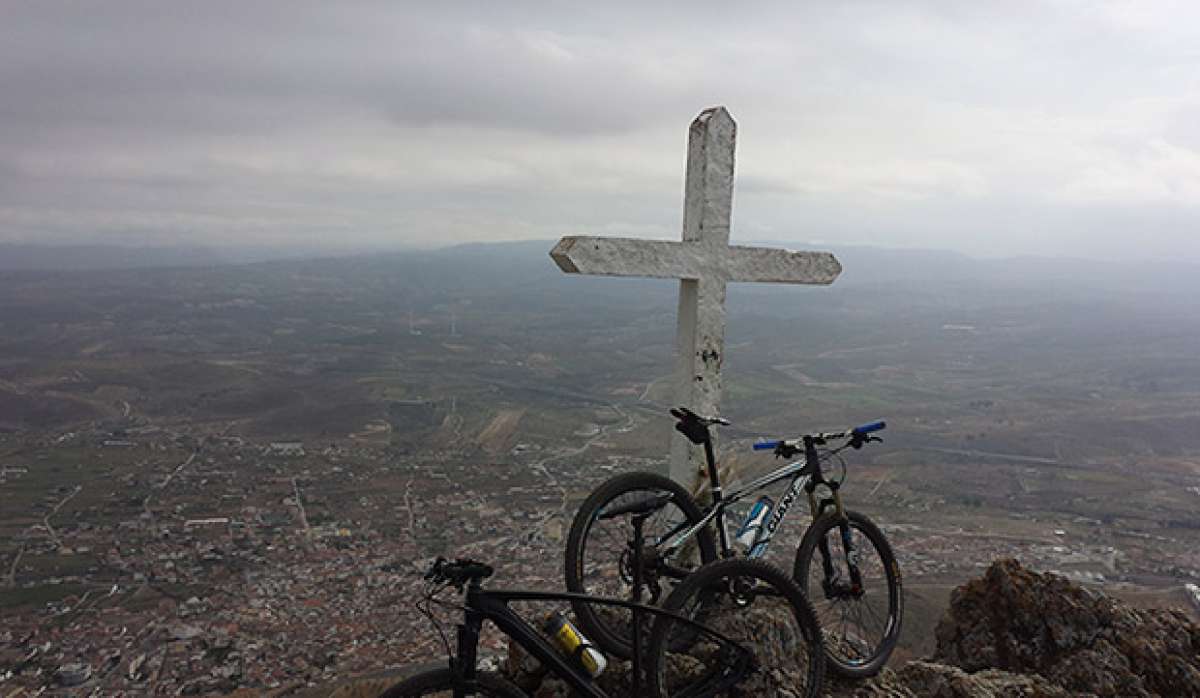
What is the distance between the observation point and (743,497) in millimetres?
4254

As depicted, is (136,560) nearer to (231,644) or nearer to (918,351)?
(231,644)

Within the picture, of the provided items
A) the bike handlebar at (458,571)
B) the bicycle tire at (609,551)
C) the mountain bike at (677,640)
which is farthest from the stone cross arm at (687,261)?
the bike handlebar at (458,571)

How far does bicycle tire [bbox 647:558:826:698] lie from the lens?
349 cm

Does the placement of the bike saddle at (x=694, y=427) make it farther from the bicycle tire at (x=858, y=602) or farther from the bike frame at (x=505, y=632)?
the bike frame at (x=505, y=632)

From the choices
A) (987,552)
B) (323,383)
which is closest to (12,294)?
(323,383)

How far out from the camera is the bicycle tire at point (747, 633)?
11.5 feet

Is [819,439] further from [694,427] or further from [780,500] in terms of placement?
[694,427]

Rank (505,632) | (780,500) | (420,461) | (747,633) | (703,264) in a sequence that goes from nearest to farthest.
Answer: (505,632) < (747,633) < (780,500) < (703,264) < (420,461)

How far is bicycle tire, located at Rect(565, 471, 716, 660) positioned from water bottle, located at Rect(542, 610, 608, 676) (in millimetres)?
500

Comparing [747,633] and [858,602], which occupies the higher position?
Result: [747,633]

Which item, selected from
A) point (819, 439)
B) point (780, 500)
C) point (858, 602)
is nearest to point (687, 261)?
point (819, 439)

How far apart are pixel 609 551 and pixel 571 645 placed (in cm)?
109

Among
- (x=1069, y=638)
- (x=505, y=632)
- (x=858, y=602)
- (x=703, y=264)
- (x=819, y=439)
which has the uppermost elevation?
(x=703, y=264)

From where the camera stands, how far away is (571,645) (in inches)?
124
